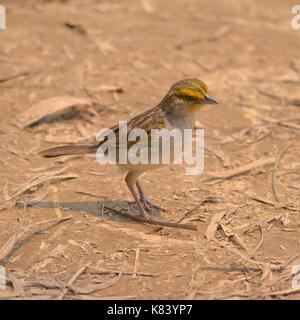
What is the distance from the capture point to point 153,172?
716cm

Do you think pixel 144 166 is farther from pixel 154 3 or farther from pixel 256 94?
pixel 154 3

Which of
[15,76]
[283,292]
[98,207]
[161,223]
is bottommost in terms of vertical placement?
[283,292]

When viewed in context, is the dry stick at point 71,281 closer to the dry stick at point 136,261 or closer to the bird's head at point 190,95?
the dry stick at point 136,261

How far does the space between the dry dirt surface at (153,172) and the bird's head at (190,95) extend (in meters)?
0.96

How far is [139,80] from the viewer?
9.16 m

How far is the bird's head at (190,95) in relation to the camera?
246 inches

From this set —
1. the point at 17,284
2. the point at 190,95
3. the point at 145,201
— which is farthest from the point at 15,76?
the point at 17,284

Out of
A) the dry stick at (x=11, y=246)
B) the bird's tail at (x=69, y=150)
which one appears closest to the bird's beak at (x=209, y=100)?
the bird's tail at (x=69, y=150)

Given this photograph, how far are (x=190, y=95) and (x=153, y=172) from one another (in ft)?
3.91

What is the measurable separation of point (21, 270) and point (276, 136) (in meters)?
3.69

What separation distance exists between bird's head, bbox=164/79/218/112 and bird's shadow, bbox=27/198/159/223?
1.04 m

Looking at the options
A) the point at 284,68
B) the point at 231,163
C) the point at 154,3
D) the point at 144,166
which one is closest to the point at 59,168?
the point at 144,166

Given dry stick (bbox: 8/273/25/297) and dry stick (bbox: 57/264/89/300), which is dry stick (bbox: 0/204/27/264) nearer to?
dry stick (bbox: 8/273/25/297)

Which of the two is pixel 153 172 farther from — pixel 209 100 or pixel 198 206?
pixel 209 100
